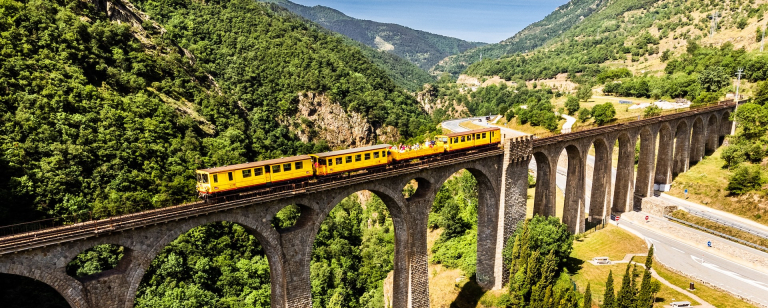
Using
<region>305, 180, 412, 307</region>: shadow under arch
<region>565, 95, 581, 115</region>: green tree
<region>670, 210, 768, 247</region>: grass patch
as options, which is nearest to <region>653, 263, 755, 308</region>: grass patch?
<region>670, 210, 768, 247</region>: grass patch

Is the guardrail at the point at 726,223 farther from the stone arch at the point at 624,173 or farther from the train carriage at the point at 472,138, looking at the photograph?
the train carriage at the point at 472,138

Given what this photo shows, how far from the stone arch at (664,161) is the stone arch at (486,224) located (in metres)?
44.4

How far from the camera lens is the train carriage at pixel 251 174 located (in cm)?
2977

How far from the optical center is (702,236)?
188 ft

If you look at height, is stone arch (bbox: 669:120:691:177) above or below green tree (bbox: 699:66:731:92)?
below

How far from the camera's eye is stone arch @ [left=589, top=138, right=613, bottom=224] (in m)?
60.6

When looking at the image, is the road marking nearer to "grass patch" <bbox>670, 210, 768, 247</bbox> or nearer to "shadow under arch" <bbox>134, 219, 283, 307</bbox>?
"grass patch" <bbox>670, 210, 768, 247</bbox>

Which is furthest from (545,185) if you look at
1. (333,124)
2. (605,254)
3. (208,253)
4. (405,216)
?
(333,124)

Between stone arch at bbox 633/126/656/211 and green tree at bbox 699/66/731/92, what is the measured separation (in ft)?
157

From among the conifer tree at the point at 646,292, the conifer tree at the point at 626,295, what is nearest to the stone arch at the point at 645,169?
the conifer tree at the point at 646,292

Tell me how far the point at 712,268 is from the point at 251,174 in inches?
2161

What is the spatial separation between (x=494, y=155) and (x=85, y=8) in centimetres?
8675

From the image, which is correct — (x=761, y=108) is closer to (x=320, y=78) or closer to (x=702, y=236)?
(x=702, y=236)

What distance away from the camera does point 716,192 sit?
232 ft
